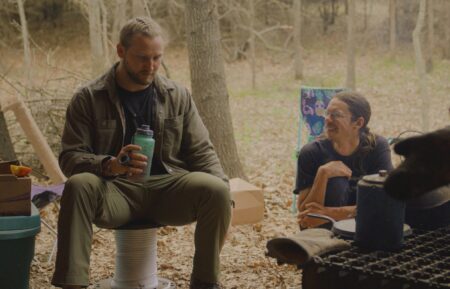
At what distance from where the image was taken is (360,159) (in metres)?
3.39

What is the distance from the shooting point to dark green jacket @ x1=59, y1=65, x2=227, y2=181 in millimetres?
3324

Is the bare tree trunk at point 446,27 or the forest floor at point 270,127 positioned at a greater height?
the bare tree trunk at point 446,27

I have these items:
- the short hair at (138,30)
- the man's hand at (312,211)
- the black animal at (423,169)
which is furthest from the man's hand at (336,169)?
the black animal at (423,169)

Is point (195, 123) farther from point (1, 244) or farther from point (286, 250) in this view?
point (286, 250)

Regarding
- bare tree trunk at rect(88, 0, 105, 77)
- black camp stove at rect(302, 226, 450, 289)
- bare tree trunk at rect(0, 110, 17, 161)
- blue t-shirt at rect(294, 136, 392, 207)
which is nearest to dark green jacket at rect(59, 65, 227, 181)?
blue t-shirt at rect(294, 136, 392, 207)

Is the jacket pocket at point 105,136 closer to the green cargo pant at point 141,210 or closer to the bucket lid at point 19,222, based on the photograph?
the green cargo pant at point 141,210

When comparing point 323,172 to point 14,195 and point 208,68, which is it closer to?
point 14,195

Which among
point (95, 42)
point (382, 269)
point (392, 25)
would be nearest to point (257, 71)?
point (392, 25)

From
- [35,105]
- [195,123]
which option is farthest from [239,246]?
[35,105]

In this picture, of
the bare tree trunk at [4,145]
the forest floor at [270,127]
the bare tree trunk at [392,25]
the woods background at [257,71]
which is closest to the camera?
the forest floor at [270,127]

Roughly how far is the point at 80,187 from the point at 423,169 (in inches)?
68.0

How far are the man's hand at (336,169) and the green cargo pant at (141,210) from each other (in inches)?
20.1

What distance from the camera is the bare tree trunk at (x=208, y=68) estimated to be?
5.50 meters

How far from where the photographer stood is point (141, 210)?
3.36 meters
